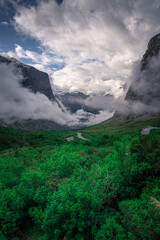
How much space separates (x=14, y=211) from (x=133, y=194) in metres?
21.0

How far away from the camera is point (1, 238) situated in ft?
60.1

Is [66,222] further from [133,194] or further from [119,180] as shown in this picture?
[133,194]

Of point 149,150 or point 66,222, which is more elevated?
point 149,150

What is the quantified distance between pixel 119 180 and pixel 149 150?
10.3m

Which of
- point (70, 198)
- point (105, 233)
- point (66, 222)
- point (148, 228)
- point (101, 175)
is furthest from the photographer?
point (101, 175)

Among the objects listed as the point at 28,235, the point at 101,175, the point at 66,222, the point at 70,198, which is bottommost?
the point at 28,235

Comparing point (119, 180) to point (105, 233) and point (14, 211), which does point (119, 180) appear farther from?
point (14, 211)

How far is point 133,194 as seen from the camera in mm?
20547

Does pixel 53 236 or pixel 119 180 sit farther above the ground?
pixel 119 180

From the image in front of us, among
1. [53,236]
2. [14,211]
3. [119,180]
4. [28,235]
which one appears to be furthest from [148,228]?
[14,211]

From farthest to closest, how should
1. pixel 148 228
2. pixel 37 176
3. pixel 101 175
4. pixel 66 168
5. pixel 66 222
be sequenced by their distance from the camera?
pixel 66 168 < pixel 37 176 < pixel 101 175 < pixel 66 222 < pixel 148 228

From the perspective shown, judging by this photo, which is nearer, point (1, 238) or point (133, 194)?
point (1, 238)

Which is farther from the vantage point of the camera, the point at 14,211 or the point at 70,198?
the point at 14,211

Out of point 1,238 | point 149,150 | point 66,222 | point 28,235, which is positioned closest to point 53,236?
point 66,222
